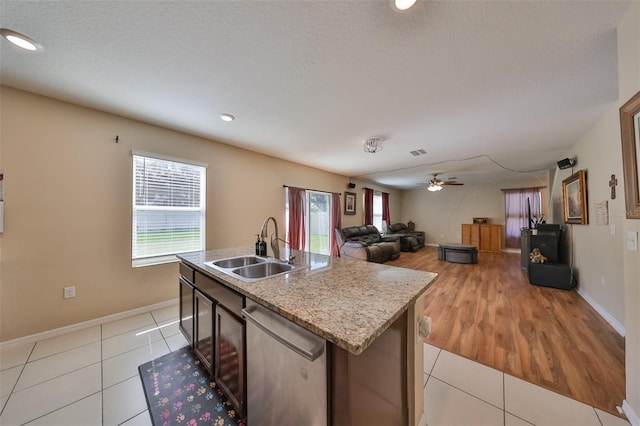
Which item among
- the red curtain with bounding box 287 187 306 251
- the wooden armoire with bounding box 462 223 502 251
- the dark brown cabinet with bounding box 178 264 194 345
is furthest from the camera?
the wooden armoire with bounding box 462 223 502 251

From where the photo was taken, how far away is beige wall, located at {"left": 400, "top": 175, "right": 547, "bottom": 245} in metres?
7.13

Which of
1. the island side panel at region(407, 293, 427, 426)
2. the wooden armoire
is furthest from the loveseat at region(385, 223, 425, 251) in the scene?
the island side panel at region(407, 293, 427, 426)

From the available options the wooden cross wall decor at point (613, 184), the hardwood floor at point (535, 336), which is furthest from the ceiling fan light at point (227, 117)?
the wooden cross wall decor at point (613, 184)

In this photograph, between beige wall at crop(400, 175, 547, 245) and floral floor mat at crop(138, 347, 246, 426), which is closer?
floral floor mat at crop(138, 347, 246, 426)

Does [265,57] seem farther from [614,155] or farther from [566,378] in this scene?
[614,155]

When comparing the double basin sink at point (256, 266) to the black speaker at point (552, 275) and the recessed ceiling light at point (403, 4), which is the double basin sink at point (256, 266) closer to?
the recessed ceiling light at point (403, 4)

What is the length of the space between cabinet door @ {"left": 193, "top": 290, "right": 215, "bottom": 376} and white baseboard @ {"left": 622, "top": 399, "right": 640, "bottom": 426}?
2546 mm

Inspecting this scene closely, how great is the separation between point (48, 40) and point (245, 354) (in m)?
2.35

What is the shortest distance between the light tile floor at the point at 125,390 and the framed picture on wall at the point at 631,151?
130cm

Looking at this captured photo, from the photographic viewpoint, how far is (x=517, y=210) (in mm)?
6844

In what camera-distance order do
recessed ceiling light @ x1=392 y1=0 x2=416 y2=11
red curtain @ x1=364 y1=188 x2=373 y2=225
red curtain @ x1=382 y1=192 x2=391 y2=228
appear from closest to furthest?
1. recessed ceiling light @ x1=392 y1=0 x2=416 y2=11
2. red curtain @ x1=364 y1=188 x2=373 y2=225
3. red curtain @ x1=382 y1=192 x2=391 y2=228

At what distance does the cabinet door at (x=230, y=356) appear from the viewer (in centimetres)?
124

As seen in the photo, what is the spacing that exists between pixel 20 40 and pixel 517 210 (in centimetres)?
987

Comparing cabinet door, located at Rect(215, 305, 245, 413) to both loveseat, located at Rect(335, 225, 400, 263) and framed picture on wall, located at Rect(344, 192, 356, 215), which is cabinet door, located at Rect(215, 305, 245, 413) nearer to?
loveseat, located at Rect(335, 225, 400, 263)
